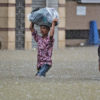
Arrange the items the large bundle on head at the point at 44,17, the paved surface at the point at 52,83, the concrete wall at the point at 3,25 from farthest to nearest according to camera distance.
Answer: the concrete wall at the point at 3,25
the large bundle on head at the point at 44,17
the paved surface at the point at 52,83

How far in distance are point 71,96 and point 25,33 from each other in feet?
62.4

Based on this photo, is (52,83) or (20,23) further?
(20,23)

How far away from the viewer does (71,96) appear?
10906 millimetres

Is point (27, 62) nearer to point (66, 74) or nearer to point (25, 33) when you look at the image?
point (66, 74)

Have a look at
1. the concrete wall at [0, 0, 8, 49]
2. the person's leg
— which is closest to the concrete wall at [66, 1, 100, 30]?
the concrete wall at [0, 0, 8, 49]

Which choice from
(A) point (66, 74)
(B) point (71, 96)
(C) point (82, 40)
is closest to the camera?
(B) point (71, 96)

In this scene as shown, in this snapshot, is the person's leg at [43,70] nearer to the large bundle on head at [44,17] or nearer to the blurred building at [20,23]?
the large bundle on head at [44,17]

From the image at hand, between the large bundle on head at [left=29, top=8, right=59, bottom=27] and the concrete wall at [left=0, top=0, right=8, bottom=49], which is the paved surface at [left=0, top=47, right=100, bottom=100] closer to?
the large bundle on head at [left=29, top=8, right=59, bottom=27]

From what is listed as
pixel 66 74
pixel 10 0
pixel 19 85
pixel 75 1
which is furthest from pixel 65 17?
pixel 19 85

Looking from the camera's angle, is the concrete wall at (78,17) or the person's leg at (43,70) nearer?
the person's leg at (43,70)

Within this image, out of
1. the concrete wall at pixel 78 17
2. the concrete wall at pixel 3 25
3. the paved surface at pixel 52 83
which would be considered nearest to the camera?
the paved surface at pixel 52 83

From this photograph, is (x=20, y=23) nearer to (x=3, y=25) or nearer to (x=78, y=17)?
(x=3, y=25)

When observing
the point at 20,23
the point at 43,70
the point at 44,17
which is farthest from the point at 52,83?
the point at 20,23

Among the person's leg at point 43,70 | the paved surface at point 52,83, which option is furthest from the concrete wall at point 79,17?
the person's leg at point 43,70
